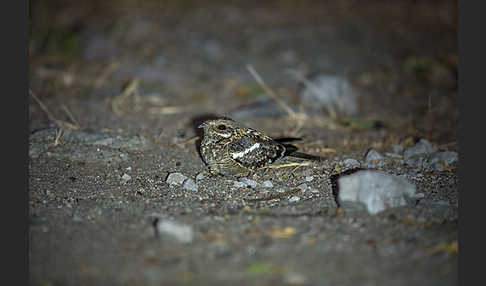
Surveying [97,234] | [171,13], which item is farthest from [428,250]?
[171,13]

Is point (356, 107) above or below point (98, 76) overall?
above

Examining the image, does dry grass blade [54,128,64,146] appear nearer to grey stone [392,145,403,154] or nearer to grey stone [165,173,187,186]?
grey stone [165,173,187,186]

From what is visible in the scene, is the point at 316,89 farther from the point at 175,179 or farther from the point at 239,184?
the point at 175,179

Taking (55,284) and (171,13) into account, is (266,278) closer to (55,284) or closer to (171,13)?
(55,284)

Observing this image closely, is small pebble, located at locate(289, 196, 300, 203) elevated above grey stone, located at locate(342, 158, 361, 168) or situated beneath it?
situated beneath

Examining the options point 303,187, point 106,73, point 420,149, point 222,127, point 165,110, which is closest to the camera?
point 303,187

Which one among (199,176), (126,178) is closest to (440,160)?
(199,176)

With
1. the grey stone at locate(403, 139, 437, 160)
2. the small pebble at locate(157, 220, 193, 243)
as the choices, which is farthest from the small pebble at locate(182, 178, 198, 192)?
the grey stone at locate(403, 139, 437, 160)
